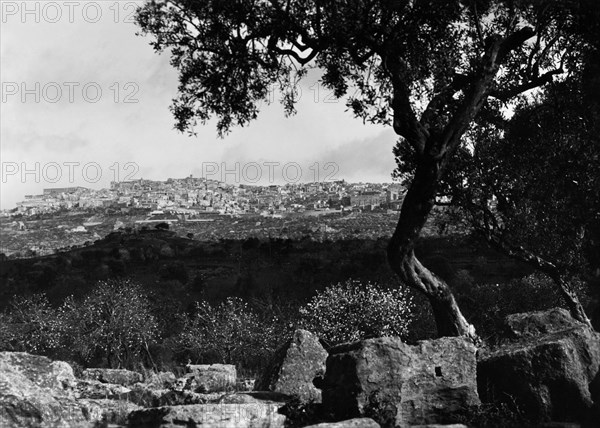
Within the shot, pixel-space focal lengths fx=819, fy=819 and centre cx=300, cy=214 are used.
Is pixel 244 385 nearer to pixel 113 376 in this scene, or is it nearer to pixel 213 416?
pixel 113 376

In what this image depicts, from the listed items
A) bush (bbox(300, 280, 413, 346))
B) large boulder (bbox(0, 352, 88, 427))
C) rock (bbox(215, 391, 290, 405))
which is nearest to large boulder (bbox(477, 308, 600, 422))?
rock (bbox(215, 391, 290, 405))

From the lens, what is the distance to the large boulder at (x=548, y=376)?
14.9 meters

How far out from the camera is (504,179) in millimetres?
27500

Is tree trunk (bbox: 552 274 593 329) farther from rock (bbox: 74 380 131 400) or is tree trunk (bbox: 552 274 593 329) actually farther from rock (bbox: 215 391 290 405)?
rock (bbox: 74 380 131 400)

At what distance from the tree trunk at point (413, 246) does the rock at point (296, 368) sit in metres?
2.94

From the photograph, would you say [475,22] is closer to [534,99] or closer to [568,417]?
[534,99]

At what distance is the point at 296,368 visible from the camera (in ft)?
60.1

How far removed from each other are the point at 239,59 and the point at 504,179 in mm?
10593

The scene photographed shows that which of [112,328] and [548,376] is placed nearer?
[548,376]

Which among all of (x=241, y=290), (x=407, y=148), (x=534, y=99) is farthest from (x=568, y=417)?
(x=241, y=290)

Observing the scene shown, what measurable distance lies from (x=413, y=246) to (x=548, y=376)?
5659mm

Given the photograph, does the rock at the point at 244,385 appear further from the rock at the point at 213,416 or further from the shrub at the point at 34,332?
the shrub at the point at 34,332

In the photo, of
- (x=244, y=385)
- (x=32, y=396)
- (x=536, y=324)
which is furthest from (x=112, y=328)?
(x=536, y=324)

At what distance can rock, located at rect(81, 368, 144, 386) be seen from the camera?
2262cm
